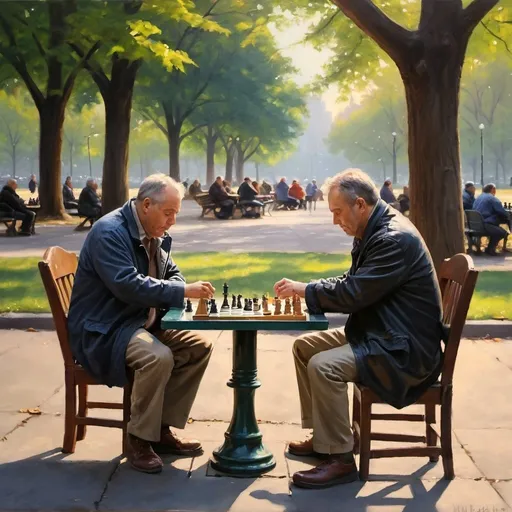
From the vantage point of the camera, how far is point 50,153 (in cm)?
2703

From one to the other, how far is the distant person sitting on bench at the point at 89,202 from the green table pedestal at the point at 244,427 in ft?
58.8

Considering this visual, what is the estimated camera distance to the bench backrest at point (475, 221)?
1642cm

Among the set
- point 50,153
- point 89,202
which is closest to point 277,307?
point 89,202

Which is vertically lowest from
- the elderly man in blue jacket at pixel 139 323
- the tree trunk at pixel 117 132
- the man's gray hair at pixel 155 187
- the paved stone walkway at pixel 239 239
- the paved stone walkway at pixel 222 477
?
the paved stone walkway at pixel 222 477

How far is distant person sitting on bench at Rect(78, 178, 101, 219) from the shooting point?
73.7 feet

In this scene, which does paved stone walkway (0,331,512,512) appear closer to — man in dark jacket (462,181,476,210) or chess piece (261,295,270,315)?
chess piece (261,295,270,315)

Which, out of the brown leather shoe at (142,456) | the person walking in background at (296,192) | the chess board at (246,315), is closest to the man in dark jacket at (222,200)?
the person walking in background at (296,192)

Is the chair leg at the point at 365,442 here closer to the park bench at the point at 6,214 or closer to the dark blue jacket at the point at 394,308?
the dark blue jacket at the point at 394,308

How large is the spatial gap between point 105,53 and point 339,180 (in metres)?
20.2

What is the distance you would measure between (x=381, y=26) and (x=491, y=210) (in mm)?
6765

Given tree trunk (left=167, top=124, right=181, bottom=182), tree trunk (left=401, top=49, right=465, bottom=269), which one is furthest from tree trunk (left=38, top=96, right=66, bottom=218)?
tree trunk (left=401, top=49, right=465, bottom=269)

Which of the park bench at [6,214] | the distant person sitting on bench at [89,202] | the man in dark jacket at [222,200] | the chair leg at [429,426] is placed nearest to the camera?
the chair leg at [429,426]

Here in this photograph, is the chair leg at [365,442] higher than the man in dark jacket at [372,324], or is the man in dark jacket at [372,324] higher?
the man in dark jacket at [372,324]

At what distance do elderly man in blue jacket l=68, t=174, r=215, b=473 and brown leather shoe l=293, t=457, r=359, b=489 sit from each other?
0.81 m
